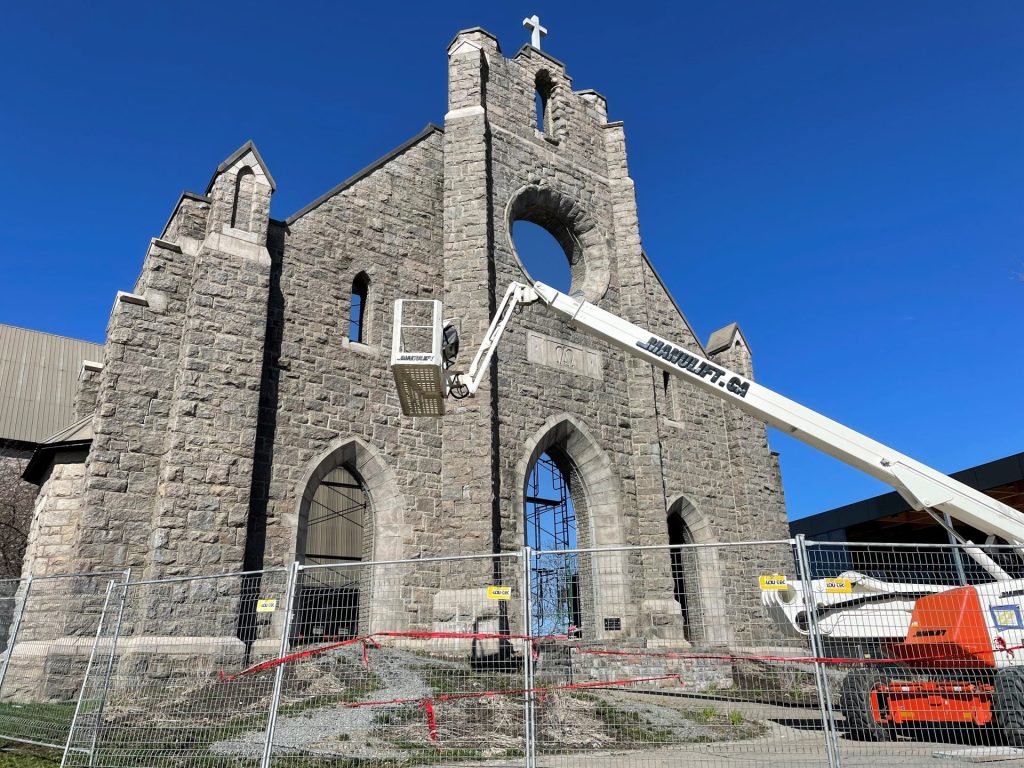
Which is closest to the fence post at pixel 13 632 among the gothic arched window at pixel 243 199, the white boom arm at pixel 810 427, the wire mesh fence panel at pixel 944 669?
Result: the white boom arm at pixel 810 427

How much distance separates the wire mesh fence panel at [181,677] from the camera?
6.71m

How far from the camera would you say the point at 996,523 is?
8156 mm

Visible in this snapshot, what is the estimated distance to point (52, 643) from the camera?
9766mm

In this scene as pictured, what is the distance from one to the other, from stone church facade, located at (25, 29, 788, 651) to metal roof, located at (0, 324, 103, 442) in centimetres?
1789

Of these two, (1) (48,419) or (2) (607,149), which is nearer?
(2) (607,149)

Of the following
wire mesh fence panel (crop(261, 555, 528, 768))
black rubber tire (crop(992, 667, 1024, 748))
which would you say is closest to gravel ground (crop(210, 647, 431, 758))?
wire mesh fence panel (crop(261, 555, 528, 768))

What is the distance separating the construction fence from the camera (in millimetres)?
6730

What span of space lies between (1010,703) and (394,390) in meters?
9.53

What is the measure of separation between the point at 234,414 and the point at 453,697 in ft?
19.0

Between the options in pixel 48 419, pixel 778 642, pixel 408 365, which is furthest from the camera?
pixel 48 419

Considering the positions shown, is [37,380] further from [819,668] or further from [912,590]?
[819,668]

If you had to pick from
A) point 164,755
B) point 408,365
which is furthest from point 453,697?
point 408,365

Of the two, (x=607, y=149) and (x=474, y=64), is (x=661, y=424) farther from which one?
(x=474, y=64)

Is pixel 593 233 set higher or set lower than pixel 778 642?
higher
